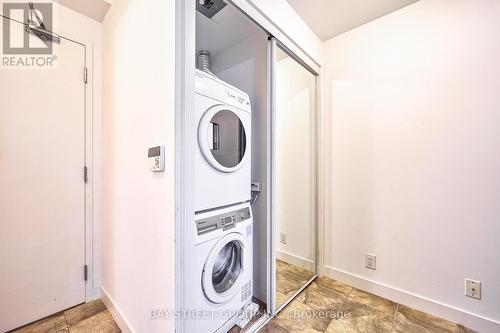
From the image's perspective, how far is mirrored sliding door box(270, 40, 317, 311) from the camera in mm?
1760

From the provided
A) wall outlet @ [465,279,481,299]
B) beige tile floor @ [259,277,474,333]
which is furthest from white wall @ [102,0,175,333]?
wall outlet @ [465,279,481,299]

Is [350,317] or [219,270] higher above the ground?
[219,270]

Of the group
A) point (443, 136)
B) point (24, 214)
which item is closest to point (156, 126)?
point (24, 214)

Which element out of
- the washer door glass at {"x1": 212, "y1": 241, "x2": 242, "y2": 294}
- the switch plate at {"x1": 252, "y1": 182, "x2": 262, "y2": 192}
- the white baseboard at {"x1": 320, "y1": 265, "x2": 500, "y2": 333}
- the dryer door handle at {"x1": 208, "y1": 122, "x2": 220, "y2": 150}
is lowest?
the white baseboard at {"x1": 320, "y1": 265, "x2": 500, "y2": 333}

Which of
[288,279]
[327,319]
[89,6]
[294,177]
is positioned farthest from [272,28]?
[327,319]

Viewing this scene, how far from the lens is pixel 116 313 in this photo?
1483 millimetres

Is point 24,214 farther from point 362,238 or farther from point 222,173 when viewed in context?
point 362,238

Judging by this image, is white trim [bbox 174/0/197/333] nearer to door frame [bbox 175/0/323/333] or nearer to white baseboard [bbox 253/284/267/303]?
door frame [bbox 175/0/323/333]

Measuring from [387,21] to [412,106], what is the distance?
2.51ft

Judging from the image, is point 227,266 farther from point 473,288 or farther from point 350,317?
point 473,288

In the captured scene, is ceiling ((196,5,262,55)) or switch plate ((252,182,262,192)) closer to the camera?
ceiling ((196,5,262,55))

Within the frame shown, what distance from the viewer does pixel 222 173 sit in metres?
1.31

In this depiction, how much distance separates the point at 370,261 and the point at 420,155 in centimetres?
99

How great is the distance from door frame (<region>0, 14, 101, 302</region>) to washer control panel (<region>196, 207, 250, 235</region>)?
3.91 ft
